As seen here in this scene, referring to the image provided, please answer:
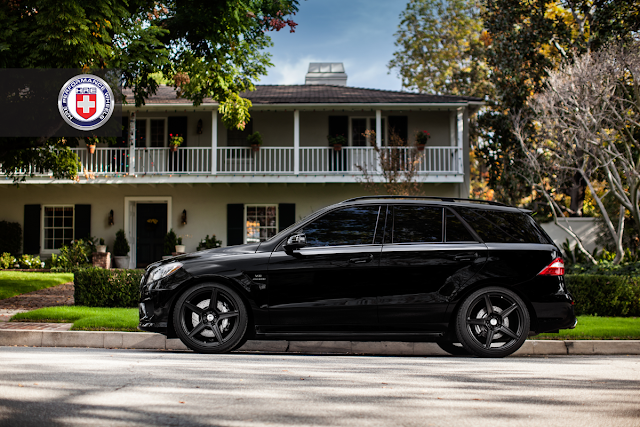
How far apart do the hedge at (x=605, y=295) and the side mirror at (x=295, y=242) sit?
6.79 metres

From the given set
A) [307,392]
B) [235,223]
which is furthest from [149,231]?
[307,392]

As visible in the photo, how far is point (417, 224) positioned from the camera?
19.7 ft

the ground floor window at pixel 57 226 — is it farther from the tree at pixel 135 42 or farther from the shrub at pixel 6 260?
the tree at pixel 135 42

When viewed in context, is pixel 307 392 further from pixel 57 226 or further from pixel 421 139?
pixel 57 226

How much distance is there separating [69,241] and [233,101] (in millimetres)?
10416

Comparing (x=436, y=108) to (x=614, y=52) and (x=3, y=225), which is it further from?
(x=3, y=225)

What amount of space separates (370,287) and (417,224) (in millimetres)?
919

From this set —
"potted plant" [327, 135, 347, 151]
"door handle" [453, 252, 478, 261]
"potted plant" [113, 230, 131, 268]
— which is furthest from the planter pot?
"door handle" [453, 252, 478, 261]

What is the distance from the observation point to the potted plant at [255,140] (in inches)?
738

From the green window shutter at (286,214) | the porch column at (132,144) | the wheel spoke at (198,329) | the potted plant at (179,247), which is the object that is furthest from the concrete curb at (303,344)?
the green window shutter at (286,214)

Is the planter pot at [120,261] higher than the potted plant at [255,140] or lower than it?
lower

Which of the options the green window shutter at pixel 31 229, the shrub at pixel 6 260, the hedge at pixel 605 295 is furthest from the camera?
the green window shutter at pixel 31 229

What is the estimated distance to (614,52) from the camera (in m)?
12.8

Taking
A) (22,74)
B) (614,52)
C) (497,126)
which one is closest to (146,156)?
(22,74)
